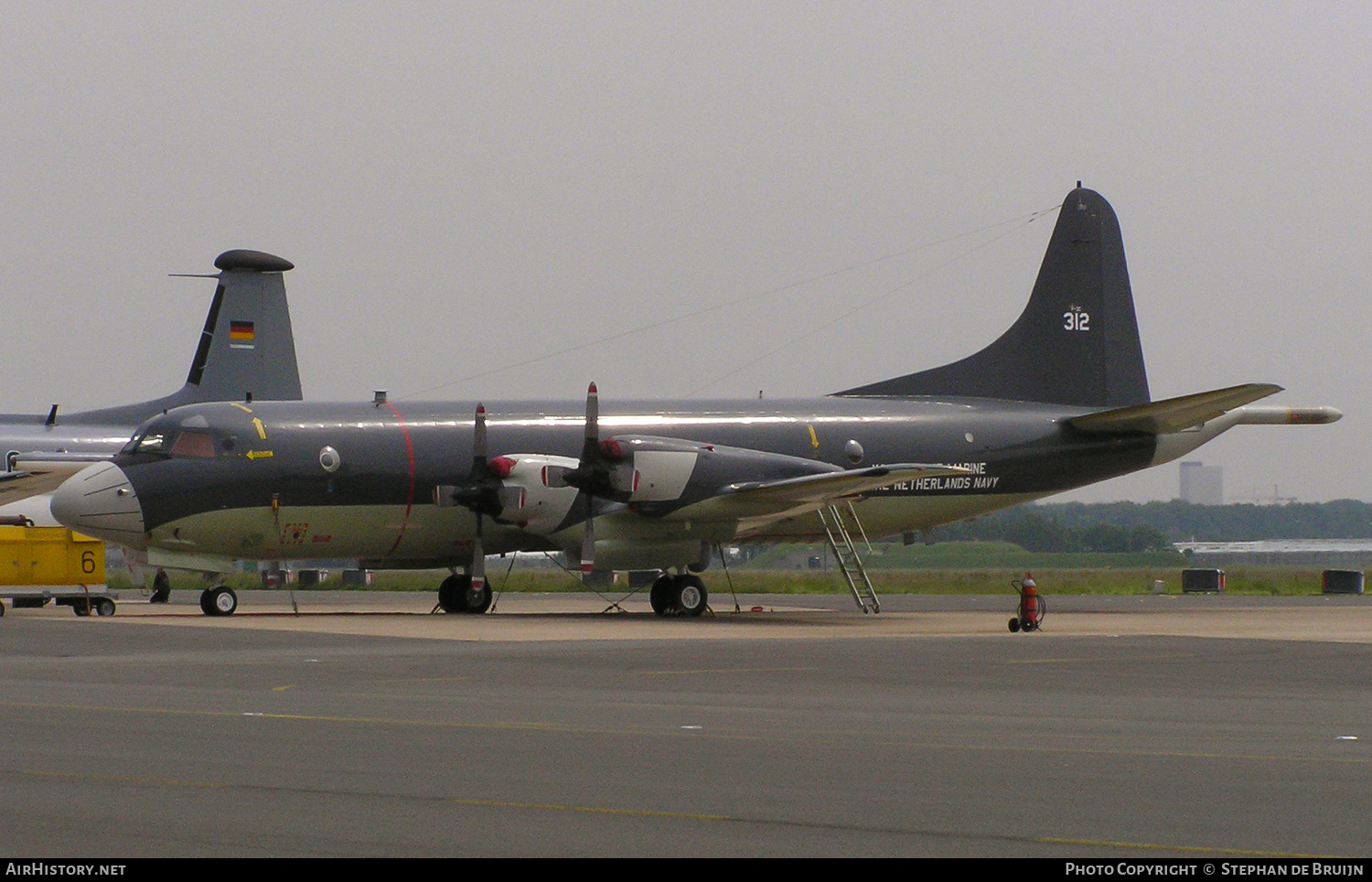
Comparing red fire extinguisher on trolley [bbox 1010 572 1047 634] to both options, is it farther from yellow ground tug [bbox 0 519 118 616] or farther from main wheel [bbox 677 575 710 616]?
yellow ground tug [bbox 0 519 118 616]

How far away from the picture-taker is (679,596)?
94.6 feet

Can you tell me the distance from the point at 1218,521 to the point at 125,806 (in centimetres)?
18721

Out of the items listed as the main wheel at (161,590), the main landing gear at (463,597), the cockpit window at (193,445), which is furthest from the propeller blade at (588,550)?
the main wheel at (161,590)

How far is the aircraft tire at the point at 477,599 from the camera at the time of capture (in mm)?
29859

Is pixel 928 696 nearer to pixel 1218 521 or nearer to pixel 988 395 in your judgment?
pixel 988 395

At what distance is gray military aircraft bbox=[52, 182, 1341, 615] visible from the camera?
26734mm

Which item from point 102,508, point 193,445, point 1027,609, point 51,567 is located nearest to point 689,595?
point 1027,609

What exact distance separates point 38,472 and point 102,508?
9.24 metres

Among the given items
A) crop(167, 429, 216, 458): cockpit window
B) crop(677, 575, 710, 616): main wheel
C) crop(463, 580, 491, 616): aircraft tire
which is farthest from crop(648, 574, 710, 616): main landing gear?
crop(167, 429, 216, 458): cockpit window

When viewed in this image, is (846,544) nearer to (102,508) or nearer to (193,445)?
(193,445)

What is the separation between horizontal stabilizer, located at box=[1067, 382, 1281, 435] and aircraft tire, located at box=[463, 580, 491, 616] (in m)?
12.1

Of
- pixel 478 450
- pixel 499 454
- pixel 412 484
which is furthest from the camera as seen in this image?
pixel 499 454

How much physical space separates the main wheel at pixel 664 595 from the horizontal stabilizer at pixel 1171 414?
9.03 m

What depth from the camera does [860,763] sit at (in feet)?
32.7
